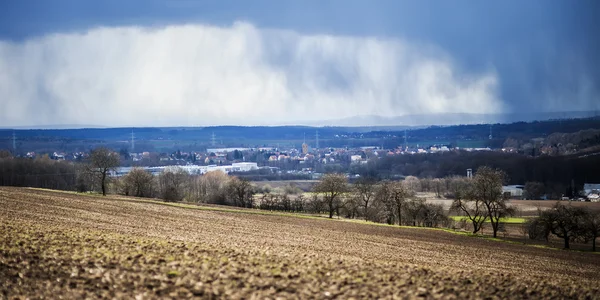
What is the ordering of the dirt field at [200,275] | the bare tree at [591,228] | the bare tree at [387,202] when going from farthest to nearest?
the bare tree at [387,202] → the bare tree at [591,228] → the dirt field at [200,275]

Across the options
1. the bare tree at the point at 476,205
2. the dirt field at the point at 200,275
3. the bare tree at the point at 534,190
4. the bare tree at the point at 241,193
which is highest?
the dirt field at the point at 200,275

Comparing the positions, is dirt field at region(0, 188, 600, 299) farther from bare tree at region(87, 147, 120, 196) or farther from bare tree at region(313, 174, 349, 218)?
bare tree at region(87, 147, 120, 196)

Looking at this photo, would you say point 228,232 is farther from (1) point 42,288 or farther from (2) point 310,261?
(1) point 42,288

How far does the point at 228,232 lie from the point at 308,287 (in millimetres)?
22638

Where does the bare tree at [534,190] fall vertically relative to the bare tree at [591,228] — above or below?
below

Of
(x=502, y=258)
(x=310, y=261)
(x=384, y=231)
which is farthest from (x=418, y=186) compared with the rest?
(x=310, y=261)

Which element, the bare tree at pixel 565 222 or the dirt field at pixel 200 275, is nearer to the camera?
the dirt field at pixel 200 275

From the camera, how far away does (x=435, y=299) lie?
52.5 feet

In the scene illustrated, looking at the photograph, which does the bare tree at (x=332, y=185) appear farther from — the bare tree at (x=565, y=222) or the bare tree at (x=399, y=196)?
the bare tree at (x=565, y=222)

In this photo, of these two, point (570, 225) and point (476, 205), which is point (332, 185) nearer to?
point (476, 205)

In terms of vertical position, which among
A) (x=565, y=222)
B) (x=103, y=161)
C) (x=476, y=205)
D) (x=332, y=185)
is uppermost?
(x=103, y=161)

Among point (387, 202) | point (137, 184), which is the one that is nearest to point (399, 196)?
point (387, 202)

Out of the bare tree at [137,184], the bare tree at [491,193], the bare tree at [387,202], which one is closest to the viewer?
the bare tree at [491,193]

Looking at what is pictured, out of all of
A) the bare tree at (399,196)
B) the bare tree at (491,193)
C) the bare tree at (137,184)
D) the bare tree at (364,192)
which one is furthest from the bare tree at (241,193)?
the bare tree at (491,193)
